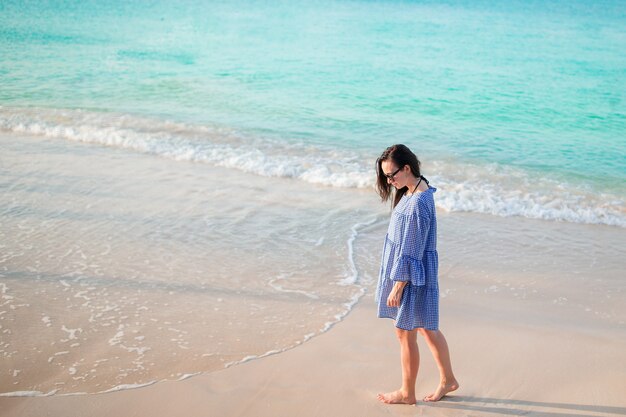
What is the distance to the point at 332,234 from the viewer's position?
681cm

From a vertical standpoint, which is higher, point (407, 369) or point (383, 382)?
point (407, 369)

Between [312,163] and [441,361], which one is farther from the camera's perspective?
[312,163]

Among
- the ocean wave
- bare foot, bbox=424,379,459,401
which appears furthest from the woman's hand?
the ocean wave

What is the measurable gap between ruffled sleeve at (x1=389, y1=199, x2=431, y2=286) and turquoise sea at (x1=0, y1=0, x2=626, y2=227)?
4.77 metres

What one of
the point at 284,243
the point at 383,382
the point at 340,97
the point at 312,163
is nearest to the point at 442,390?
the point at 383,382

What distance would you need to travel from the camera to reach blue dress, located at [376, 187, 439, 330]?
339 centimetres

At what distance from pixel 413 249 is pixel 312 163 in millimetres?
6838

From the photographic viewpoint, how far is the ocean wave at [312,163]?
827 centimetres

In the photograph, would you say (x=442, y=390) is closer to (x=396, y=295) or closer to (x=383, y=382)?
(x=383, y=382)

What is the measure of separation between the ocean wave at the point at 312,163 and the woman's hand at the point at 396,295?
4.68 meters

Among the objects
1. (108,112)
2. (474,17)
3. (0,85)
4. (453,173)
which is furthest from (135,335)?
(474,17)

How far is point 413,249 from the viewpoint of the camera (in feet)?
11.1

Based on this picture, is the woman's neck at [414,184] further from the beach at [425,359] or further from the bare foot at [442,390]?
the beach at [425,359]

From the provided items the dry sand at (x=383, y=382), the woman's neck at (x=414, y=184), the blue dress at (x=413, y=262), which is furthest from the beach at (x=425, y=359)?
the woman's neck at (x=414, y=184)
